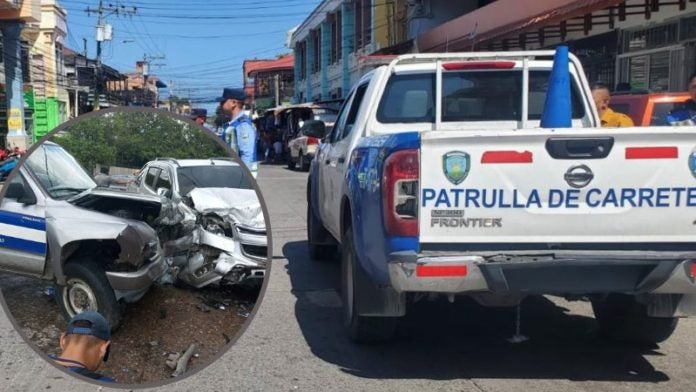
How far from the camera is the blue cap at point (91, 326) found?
1700 mm

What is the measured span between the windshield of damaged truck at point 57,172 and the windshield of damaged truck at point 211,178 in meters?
0.20

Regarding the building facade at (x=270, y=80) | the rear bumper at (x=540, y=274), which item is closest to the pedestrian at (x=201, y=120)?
the rear bumper at (x=540, y=274)

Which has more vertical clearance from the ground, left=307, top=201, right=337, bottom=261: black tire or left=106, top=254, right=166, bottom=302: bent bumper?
left=106, top=254, right=166, bottom=302: bent bumper

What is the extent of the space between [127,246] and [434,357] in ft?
12.3

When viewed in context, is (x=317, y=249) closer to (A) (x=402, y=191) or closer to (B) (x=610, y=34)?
(A) (x=402, y=191)

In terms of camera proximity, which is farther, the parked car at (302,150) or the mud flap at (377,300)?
the parked car at (302,150)

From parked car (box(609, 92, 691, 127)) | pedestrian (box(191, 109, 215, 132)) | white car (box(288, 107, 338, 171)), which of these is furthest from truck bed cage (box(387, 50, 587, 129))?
white car (box(288, 107, 338, 171))

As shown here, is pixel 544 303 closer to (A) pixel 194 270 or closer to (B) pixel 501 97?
(B) pixel 501 97

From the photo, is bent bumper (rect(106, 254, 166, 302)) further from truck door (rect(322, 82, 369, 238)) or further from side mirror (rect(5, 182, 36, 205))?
truck door (rect(322, 82, 369, 238))

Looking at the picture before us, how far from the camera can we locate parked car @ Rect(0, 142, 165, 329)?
5.46 feet

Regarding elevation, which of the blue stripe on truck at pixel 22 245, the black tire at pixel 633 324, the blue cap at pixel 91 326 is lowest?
the black tire at pixel 633 324

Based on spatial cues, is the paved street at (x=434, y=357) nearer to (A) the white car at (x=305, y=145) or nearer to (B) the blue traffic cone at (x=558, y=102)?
(B) the blue traffic cone at (x=558, y=102)

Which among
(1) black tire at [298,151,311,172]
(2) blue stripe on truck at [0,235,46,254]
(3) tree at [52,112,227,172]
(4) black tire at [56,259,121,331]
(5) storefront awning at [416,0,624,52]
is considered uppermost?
(5) storefront awning at [416,0,624,52]

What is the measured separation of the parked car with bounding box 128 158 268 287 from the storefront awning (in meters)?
9.73
